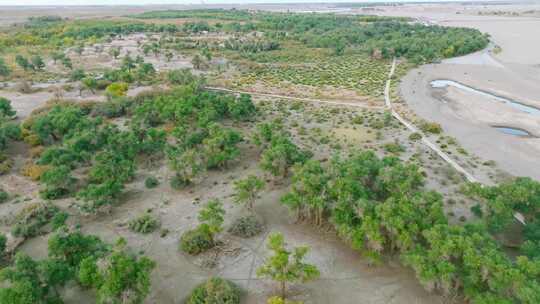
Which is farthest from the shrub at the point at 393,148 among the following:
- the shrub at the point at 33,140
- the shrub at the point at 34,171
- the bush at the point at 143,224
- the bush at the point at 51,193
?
the shrub at the point at 33,140

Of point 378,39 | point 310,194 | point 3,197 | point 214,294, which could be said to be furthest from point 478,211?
point 378,39

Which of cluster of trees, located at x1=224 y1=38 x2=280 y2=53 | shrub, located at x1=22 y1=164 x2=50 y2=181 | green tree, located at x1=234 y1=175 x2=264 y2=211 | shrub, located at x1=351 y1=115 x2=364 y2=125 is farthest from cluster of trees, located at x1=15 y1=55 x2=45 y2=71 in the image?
green tree, located at x1=234 y1=175 x2=264 y2=211

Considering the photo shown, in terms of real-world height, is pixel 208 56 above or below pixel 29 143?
above

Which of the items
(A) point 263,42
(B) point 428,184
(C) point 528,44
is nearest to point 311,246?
(B) point 428,184

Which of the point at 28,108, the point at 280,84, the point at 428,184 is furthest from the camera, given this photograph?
the point at 280,84

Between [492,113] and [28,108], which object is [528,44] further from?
[28,108]

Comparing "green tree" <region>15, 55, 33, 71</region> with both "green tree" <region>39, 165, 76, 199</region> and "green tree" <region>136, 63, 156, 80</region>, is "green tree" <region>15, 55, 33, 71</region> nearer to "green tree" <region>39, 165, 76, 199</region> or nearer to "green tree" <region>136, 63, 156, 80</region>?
"green tree" <region>136, 63, 156, 80</region>

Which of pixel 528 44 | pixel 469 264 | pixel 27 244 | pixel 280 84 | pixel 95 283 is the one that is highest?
pixel 528 44
